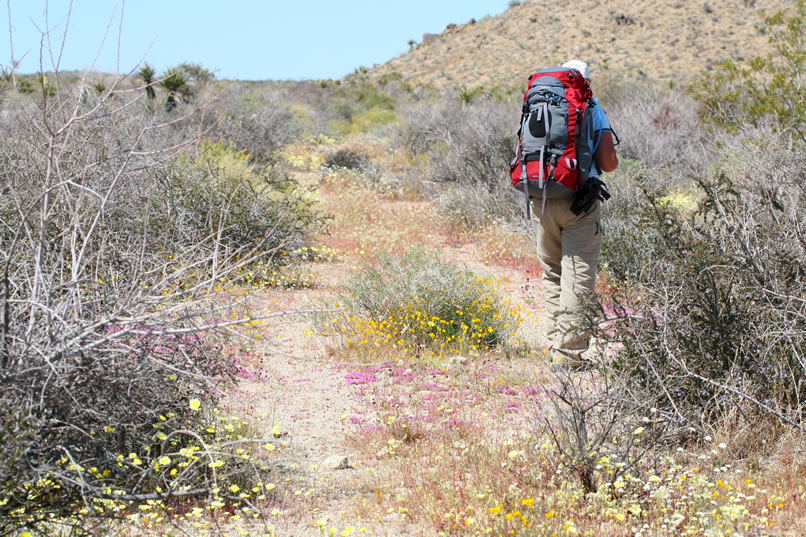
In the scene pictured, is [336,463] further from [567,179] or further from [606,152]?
[606,152]

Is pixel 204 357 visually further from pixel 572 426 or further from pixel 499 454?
pixel 572 426

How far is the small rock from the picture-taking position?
363 cm

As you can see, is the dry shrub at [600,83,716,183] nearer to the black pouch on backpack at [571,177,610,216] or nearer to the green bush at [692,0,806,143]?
the green bush at [692,0,806,143]

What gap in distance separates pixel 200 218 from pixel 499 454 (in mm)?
5072

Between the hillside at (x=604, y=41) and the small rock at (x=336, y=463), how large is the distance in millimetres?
39343

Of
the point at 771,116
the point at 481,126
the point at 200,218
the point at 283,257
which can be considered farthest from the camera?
the point at 481,126

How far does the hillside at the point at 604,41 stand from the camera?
43.3 metres

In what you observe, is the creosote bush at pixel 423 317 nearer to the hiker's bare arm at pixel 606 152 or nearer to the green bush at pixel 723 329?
the hiker's bare arm at pixel 606 152

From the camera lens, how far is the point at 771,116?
969cm

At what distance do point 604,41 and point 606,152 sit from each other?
155ft

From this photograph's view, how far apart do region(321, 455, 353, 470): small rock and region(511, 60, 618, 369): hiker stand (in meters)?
→ 1.53

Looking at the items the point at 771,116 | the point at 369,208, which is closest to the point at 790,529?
the point at 771,116

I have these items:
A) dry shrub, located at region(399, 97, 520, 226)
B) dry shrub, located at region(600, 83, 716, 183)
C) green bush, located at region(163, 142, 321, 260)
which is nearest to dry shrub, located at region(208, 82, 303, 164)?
dry shrub, located at region(399, 97, 520, 226)

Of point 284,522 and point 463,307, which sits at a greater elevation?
point 463,307
